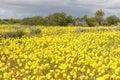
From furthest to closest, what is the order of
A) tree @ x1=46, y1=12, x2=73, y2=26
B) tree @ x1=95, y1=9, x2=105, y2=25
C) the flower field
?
tree @ x1=95, y1=9, x2=105, y2=25
tree @ x1=46, y1=12, x2=73, y2=26
the flower field

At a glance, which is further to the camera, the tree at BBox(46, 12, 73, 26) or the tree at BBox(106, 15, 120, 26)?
the tree at BBox(106, 15, 120, 26)

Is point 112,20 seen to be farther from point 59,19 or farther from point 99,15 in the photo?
point 59,19

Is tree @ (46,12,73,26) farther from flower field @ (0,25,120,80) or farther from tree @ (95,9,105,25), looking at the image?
flower field @ (0,25,120,80)

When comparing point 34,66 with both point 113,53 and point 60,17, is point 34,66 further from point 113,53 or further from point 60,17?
point 60,17

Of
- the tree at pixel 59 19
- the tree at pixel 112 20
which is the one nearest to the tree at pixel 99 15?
the tree at pixel 112 20

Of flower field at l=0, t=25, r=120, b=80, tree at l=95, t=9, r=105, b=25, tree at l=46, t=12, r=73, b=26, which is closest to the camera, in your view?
flower field at l=0, t=25, r=120, b=80

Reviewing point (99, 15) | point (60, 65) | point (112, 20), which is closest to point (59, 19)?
point (99, 15)

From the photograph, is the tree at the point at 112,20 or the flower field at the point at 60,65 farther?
the tree at the point at 112,20

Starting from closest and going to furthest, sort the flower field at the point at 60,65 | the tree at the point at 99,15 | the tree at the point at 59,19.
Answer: the flower field at the point at 60,65 < the tree at the point at 59,19 < the tree at the point at 99,15

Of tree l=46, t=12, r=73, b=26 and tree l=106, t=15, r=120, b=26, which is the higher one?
tree l=46, t=12, r=73, b=26

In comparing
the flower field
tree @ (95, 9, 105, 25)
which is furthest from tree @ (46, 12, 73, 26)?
the flower field

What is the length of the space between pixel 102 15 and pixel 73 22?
8938mm

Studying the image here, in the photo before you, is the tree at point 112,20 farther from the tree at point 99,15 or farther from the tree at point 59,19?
the tree at point 59,19

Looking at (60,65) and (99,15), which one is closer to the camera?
(60,65)
